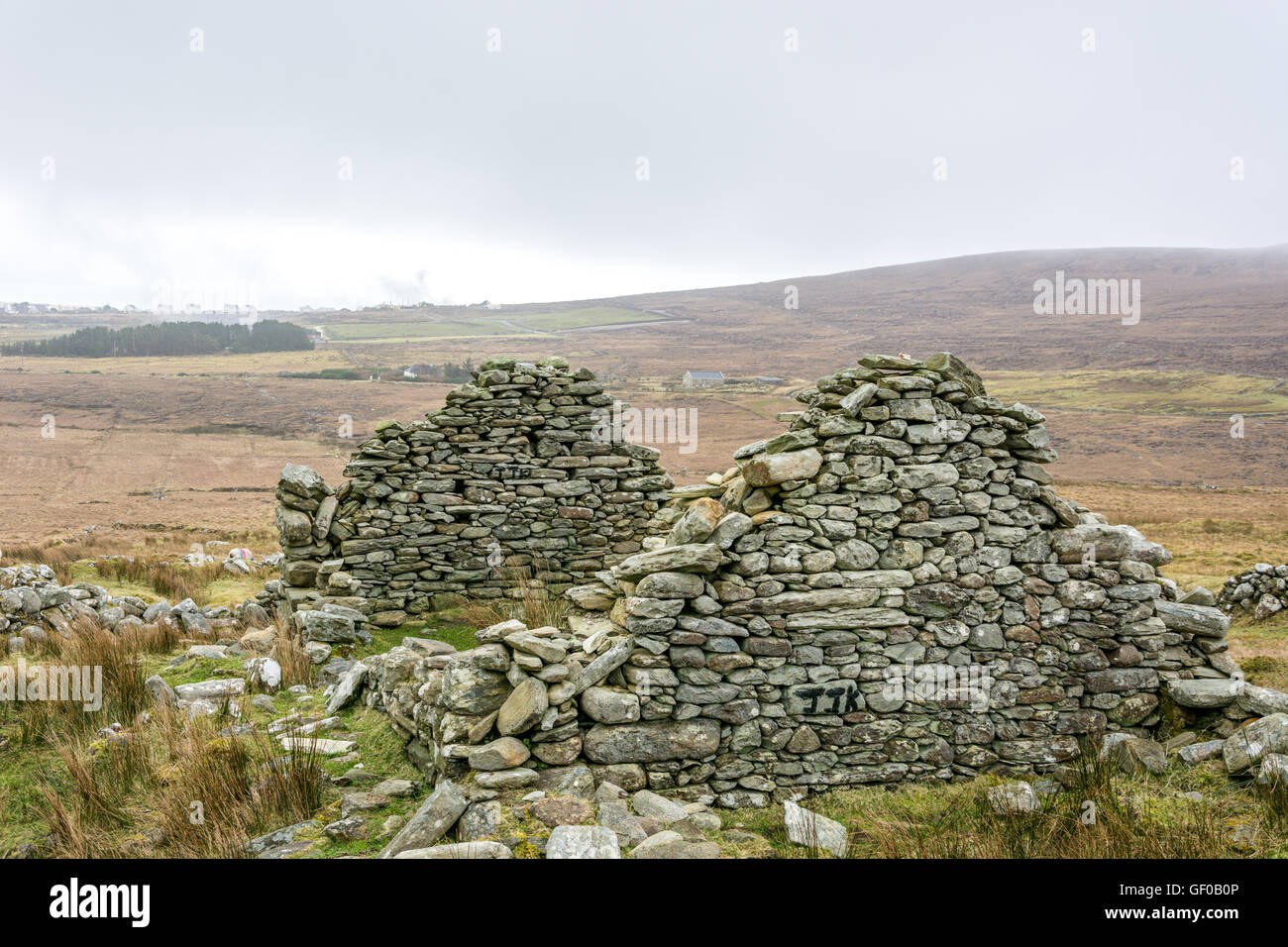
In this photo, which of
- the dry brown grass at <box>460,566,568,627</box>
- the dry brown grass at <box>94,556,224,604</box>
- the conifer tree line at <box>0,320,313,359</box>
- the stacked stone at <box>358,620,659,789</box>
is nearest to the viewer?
the stacked stone at <box>358,620,659,789</box>

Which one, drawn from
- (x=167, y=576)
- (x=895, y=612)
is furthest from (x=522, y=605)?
(x=167, y=576)

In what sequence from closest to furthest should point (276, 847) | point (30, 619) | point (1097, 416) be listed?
point (276, 847) → point (30, 619) → point (1097, 416)

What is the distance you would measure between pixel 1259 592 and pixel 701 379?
2389 inches

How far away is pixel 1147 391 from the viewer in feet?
226

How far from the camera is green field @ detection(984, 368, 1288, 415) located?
203ft

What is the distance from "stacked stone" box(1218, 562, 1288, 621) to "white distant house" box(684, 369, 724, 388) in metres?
56.5

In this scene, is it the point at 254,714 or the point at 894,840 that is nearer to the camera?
the point at 894,840

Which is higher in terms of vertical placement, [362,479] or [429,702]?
[362,479]

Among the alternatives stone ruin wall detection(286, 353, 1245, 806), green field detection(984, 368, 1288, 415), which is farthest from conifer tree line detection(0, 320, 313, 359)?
stone ruin wall detection(286, 353, 1245, 806)

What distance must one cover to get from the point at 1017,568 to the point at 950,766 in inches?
73.6

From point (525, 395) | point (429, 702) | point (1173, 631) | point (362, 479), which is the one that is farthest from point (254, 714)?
point (1173, 631)

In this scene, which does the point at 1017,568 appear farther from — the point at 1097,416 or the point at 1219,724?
the point at 1097,416

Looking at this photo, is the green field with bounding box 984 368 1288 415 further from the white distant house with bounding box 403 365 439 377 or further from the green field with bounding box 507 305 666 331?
the green field with bounding box 507 305 666 331

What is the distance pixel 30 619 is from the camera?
392 inches
